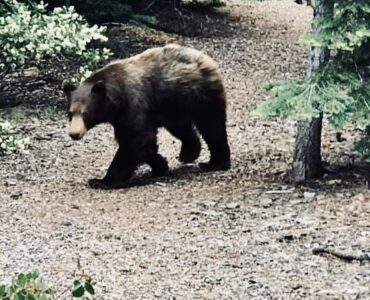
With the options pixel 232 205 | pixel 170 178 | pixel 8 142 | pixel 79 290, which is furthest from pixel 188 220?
pixel 79 290

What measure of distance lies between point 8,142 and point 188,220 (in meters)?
3.05

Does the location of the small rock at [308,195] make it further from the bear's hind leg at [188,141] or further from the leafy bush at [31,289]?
the leafy bush at [31,289]

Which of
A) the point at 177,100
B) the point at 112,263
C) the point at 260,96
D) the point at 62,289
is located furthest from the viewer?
the point at 260,96

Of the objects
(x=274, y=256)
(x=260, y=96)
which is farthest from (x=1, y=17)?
(x=274, y=256)

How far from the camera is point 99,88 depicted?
29.0ft

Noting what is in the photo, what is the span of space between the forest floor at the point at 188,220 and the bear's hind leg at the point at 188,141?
0.12m

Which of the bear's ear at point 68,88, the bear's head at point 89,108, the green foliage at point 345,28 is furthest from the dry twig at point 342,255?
the bear's ear at point 68,88

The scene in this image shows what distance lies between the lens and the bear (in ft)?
29.3

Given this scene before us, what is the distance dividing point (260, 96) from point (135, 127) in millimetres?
4408

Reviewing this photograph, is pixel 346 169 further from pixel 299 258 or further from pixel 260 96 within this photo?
pixel 260 96

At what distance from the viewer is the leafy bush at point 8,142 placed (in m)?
9.66

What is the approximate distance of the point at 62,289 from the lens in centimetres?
570

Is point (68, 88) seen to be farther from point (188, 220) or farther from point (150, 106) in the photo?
point (188, 220)

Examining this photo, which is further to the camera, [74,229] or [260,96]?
[260,96]
